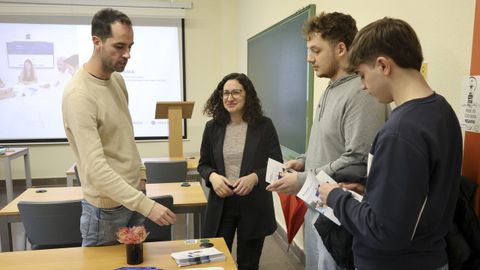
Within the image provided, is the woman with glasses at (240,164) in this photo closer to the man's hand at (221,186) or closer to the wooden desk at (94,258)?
the man's hand at (221,186)

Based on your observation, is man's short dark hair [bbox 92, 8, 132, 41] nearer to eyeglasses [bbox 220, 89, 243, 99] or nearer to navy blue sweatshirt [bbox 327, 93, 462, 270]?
eyeglasses [bbox 220, 89, 243, 99]

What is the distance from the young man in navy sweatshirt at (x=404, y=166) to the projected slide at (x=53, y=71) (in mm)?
4988

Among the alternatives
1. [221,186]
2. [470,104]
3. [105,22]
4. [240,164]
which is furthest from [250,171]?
[470,104]

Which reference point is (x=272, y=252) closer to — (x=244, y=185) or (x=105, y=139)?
(x=244, y=185)

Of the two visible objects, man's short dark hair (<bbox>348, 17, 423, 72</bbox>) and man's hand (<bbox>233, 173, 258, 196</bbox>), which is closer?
man's short dark hair (<bbox>348, 17, 423, 72</bbox>)

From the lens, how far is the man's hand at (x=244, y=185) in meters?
2.03

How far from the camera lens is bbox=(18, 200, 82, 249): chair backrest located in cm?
199

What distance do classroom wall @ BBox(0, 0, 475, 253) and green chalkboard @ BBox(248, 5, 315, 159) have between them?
116mm

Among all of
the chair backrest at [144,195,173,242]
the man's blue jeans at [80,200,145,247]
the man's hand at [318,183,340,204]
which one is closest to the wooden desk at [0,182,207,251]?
the chair backrest at [144,195,173,242]


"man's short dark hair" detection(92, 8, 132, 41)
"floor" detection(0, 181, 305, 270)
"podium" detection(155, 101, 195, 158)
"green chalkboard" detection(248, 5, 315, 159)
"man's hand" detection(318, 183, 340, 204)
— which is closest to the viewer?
"man's hand" detection(318, 183, 340, 204)

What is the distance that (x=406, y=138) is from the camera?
2.90 feet

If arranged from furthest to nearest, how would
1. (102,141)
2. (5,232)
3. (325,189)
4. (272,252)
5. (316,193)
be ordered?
(272,252)
(5,232)
(102,141)
(316,193)
(325,189)

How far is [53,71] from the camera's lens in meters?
5.52

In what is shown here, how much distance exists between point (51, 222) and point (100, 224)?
1.73 feet
